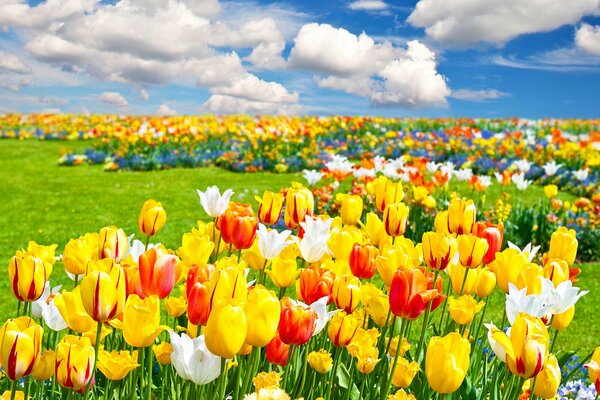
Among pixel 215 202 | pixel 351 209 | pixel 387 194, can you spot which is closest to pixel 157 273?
pixel 215 202

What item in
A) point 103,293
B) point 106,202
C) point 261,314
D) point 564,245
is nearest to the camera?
point 261,314

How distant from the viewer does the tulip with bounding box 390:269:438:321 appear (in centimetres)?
196

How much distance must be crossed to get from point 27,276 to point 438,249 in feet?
5.24

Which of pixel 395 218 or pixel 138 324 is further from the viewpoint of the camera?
pixel 395 218

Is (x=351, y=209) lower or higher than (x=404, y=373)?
higher

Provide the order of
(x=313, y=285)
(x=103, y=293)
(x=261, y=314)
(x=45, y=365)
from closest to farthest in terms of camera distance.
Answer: (x=261, y=314)
(x=103, y=293)
(x=45, y=365)
(x=313, y=285)

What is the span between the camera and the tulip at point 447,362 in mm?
1752

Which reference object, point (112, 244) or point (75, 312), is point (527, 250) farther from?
point (75, 312)

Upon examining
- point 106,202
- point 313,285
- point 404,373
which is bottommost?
point 106,202

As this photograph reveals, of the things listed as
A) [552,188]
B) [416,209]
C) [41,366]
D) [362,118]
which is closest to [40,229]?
[416,209]

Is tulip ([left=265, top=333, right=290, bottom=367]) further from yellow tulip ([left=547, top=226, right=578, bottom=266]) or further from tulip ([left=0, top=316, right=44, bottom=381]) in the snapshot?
yellow tulip ([left=547, top=226, right=578, bottom=266])

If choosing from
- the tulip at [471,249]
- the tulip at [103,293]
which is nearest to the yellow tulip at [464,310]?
the tulip at [471,249]

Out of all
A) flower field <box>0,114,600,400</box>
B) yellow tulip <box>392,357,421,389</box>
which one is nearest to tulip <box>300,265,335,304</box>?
flower field <box>0,114,600,400</box>

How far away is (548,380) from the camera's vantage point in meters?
1.82
